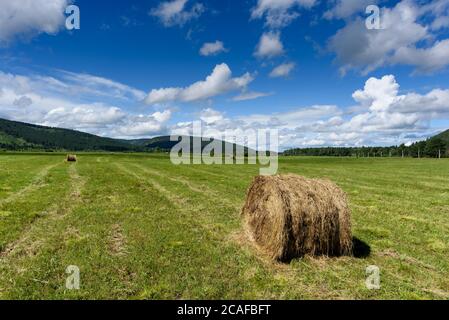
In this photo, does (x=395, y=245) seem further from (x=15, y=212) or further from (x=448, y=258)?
(x=15, y=212)

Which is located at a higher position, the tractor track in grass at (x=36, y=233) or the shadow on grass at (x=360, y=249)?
the tractor track in grass at (x=36, y=233)

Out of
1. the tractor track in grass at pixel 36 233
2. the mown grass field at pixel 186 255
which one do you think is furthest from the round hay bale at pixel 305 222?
the tractor track in grass at pixel 36 233

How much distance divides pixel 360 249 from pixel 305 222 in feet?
7.62

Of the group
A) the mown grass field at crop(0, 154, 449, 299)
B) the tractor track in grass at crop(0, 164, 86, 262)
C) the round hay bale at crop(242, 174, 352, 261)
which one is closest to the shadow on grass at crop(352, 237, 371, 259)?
the mown grass field at crop(0, 154, 449, 299)

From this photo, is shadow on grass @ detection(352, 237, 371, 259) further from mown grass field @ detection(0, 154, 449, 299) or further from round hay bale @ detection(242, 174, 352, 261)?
round hay bale @ detection(242, 174, 352, 261)

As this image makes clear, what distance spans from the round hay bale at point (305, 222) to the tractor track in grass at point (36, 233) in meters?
6.50

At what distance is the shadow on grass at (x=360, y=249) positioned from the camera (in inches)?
386

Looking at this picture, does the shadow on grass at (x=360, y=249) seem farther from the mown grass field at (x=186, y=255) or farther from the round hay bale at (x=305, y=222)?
the round hay bale at (x=305, y=222)

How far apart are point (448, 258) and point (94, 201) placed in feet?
48.7

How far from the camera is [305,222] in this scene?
30.5 ft

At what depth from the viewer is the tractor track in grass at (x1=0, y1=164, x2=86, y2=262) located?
945 cm

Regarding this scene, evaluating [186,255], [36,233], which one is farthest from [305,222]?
[36,233]

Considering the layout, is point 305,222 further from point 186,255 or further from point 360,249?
point 186,255
